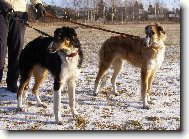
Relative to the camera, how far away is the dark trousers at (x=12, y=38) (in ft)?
23.7

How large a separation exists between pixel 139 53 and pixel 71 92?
1.78m

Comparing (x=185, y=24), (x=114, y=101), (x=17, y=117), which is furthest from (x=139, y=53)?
(x=17, y=117)

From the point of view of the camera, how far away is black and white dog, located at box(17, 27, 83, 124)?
5.86m

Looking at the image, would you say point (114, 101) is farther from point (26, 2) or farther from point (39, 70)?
point (26, 2)

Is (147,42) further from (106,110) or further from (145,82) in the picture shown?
(106,110)

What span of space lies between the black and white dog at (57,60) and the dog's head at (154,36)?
1.46 metres

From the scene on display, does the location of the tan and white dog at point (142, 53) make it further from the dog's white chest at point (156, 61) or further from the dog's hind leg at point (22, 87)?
the dog's hind leg at point (22, 87)

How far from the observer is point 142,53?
24.0 ft

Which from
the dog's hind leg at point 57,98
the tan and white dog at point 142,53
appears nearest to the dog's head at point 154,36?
the tan and white dog at point 142,53

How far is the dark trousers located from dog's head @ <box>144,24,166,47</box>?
253cm

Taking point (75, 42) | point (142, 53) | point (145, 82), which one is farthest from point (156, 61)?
point (75, 42)

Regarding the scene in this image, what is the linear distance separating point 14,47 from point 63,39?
2.33 metres

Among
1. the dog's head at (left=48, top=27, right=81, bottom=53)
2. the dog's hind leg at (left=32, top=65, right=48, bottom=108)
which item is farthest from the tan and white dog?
the dog's head at (left=48, top=27, right=81, bottom=53)

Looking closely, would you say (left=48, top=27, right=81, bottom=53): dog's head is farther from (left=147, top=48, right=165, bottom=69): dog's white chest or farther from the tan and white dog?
(left=147, top=48, right=165, bottom=69): dog's white chest
